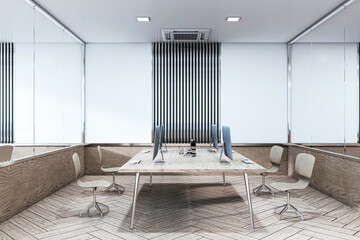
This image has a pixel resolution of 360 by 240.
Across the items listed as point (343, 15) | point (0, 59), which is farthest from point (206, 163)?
point (0, 59)

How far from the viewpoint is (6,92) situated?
212 inches

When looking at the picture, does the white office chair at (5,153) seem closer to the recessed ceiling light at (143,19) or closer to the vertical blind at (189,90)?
the recessed ceiling light at (143,19)

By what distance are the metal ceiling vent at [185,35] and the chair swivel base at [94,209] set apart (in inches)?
150

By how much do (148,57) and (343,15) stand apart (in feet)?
14.4

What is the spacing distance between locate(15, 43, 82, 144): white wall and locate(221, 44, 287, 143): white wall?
12.4 ft

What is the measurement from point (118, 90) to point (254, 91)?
3.54 meters

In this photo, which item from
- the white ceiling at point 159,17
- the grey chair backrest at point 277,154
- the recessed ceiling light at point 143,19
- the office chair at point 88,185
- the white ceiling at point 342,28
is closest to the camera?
the office chair at point 88,185

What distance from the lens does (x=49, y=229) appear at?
3650 millimetres

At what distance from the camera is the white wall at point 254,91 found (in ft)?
23.9

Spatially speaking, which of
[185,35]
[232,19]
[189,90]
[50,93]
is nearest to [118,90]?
[50,93]

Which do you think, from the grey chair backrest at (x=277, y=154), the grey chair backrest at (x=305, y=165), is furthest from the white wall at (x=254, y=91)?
the grey chair backrest at (x=305, y=165)

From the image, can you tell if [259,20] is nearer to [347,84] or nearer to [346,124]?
[347,84]

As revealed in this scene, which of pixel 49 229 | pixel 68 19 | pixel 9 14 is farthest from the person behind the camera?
pixel 68 19

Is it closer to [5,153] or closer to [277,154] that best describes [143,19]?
[5,153]
